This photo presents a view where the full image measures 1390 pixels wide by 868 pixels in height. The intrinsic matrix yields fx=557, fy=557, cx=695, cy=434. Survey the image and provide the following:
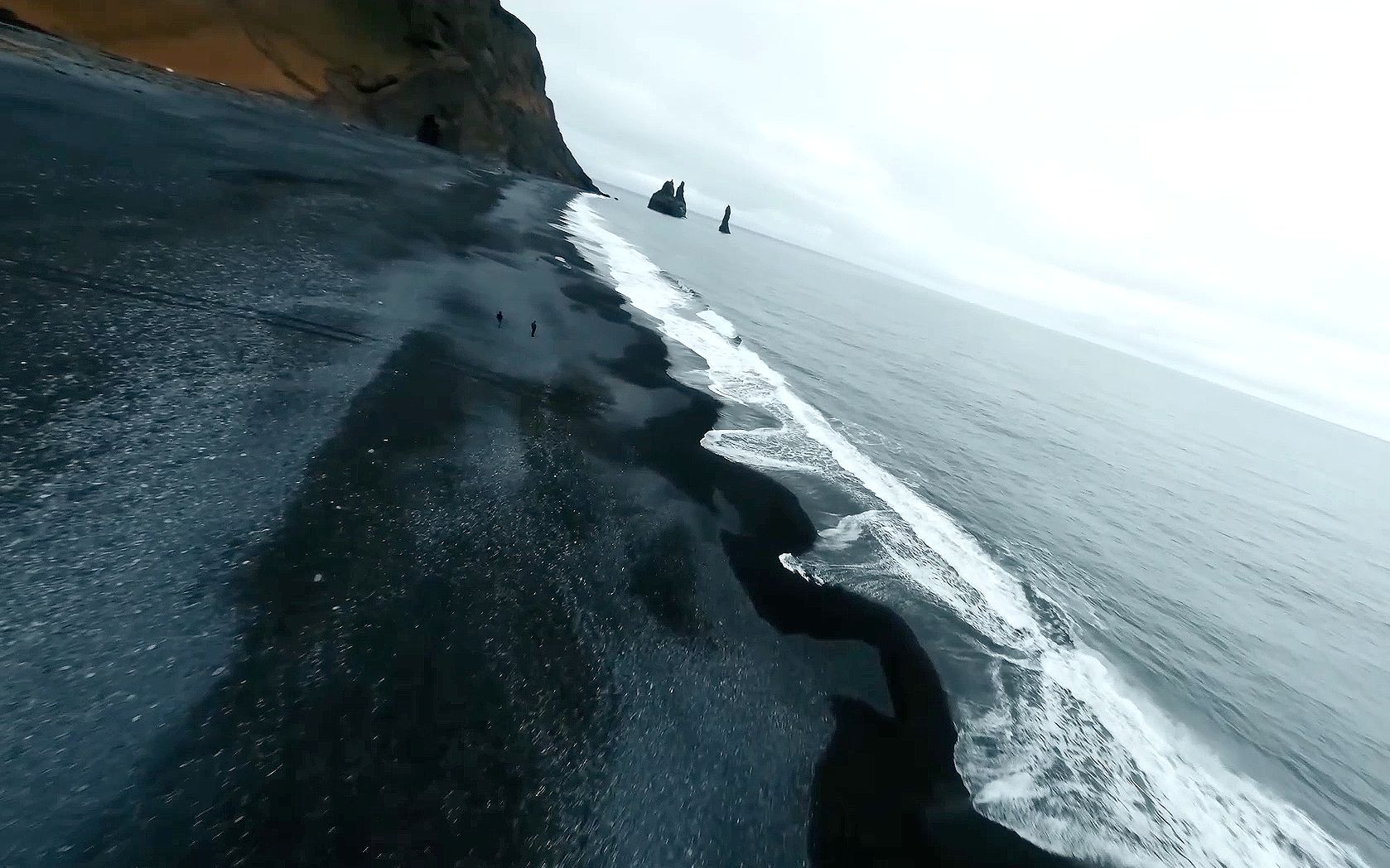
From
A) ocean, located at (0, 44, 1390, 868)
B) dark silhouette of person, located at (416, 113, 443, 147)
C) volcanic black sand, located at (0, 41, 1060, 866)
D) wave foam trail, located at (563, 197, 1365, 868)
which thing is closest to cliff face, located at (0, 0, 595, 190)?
dark silhouette of person, located at (416, 113, 443, 147)

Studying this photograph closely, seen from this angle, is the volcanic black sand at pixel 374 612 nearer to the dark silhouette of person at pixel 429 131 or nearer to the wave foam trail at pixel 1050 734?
the wave foam trail at pixel 1050 734

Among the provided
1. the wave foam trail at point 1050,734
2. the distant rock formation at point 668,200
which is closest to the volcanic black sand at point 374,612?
the wave foam trail at point 1050,734

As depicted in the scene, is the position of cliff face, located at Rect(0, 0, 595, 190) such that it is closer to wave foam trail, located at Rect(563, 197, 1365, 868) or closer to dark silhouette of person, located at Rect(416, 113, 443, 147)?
dark silhouette of person, located at Rect(416, 113, 443, 147)

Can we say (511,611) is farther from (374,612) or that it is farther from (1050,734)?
(1050,734)

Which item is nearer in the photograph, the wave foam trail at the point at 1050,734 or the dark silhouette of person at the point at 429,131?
the wave foam trail at the point at 1050,734

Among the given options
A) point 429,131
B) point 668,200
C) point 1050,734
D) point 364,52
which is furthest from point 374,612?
point 668,200
